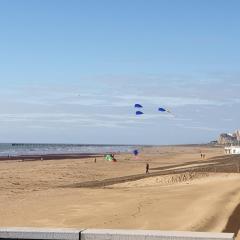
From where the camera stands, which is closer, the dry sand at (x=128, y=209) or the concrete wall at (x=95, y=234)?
the concrete wall at (x=95, y=234)

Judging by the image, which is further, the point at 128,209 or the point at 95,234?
the point at 128,209

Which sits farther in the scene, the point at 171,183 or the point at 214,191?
the point at 171,183

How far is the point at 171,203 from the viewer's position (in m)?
20.2

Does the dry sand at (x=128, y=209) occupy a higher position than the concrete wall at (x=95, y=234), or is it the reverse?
the concrete wall at (x=95, y=234)

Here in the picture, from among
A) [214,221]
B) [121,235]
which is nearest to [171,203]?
[214,221]

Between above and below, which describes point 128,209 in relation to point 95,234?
below

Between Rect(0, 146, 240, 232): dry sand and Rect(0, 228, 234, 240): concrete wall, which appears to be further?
Rect(0, 146, 240, 232): dry sand

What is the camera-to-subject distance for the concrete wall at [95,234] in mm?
6195

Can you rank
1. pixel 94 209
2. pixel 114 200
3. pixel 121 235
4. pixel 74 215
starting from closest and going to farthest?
pixel 121 235 < pixel 74 215 < pixel 94 209 < pixel 114 200

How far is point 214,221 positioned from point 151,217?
2210 millimetres

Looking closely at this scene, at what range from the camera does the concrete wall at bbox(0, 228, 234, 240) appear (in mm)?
6195

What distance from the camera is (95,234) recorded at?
644 centimetres

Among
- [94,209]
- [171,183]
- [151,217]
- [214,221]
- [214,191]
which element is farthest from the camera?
[171,183]

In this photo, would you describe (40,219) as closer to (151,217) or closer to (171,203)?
(151,217)
